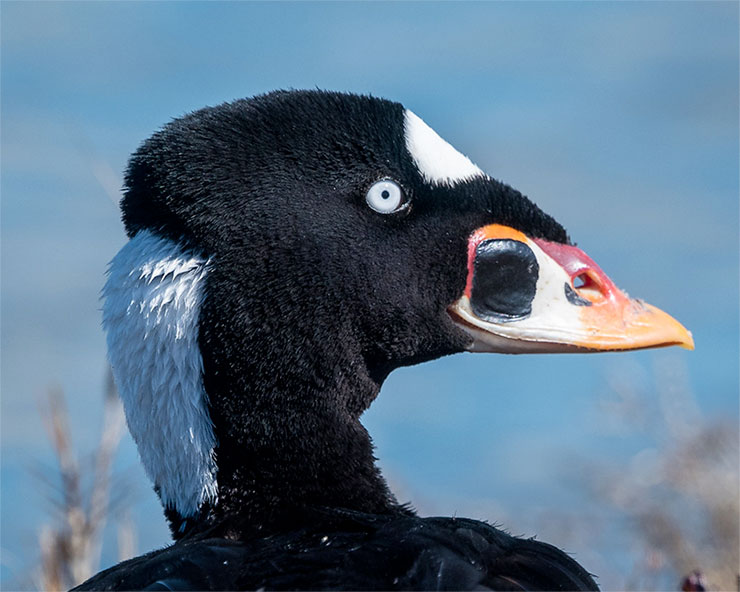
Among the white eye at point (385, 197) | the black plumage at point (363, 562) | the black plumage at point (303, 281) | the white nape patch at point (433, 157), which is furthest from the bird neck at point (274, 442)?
the white nape patch at point (433, 157)

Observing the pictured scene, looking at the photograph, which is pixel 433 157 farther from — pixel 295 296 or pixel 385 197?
pixel 295 296

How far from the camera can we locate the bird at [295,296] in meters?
3.65

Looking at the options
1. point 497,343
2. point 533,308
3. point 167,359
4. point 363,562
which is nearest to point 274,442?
point 167,359

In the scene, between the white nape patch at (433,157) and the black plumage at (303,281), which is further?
the white nape patch at (433,157)

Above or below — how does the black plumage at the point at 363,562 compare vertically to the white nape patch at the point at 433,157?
below

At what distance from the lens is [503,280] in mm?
3938

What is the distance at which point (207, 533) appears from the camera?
11.5ft

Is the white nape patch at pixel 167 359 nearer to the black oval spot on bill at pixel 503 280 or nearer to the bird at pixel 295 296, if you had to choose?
the bird at pixel 295 296

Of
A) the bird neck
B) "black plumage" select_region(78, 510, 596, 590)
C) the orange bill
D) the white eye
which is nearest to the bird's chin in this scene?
the orange bill

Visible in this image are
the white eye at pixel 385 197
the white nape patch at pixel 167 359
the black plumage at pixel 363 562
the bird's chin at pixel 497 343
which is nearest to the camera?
the black plumage at pixel 363 562

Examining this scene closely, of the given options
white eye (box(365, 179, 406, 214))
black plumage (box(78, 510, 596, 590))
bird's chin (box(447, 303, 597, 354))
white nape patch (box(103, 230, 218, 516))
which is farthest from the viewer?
bird's chin (box(447, 303, 597, 354))

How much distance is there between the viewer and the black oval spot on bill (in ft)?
12.9

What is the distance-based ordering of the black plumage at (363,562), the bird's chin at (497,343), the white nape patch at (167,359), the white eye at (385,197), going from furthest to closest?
the bird's chin at (497,343) < the white eye at (385,197) < the white nape patch at (167,359) < the black plumage at (363,562)

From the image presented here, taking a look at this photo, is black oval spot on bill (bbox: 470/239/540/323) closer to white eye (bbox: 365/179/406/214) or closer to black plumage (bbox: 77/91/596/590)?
black plumage (bbox: 77/91/596/590)
